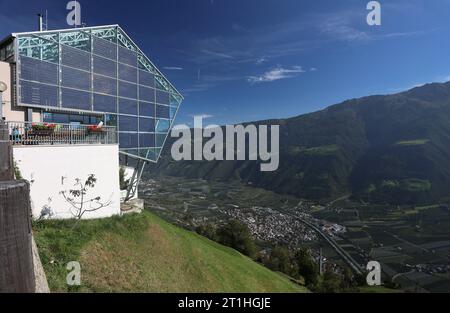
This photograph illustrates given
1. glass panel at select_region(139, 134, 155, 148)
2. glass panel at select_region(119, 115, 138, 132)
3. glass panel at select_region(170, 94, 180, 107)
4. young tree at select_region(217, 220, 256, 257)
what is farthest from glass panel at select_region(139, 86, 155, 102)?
young tree at select_region(217, 220, 256, 257)

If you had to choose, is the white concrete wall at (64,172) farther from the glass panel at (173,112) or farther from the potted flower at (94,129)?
the glass panel at (173,112)

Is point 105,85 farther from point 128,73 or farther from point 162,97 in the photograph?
point 162,97

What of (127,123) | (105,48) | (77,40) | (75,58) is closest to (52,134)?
(75,58)

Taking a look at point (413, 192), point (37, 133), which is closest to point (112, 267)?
point (37, 133)

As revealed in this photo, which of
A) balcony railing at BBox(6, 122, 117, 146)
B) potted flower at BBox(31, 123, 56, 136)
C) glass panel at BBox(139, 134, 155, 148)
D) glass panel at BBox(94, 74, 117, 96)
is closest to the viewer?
balcony railing at BBox(6, 122, 117, 146)

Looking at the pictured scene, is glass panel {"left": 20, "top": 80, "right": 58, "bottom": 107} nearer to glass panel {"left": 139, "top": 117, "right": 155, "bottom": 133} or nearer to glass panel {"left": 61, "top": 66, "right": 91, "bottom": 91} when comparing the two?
glass panel {"left": 61, "top": 66, "right": 91, "bottom": 91}
